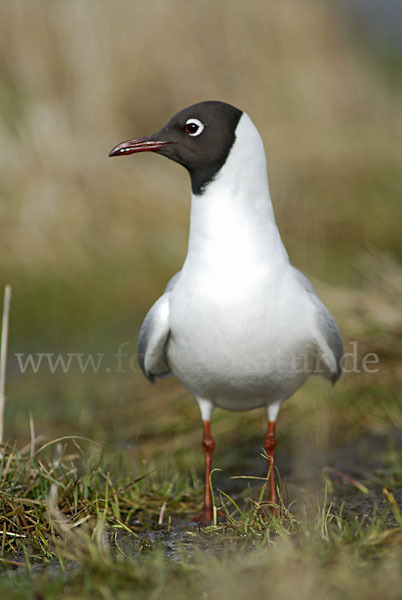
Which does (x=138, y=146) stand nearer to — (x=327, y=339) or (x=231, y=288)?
(x=231, y=288)

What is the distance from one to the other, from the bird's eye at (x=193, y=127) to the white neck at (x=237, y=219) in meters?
0.17

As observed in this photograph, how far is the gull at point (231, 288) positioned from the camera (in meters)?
3.50

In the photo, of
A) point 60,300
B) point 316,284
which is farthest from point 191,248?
point 60,300

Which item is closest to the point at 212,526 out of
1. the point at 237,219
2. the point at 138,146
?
the point at 237,219

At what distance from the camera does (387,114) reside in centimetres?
1100

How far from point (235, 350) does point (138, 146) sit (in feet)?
3.50

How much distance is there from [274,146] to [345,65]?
202 cm

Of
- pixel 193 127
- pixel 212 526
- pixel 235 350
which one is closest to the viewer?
pixel 212 526

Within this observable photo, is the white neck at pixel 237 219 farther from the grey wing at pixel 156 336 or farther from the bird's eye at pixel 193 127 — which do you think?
the grey wing at pixel 156 336


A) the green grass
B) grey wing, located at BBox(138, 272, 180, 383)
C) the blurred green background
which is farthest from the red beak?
the blurred green background

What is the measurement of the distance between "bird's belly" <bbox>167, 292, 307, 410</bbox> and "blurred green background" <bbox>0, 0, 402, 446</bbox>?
9.44ft

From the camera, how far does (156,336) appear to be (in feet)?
12.5

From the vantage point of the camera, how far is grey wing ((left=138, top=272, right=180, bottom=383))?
380 centimetres

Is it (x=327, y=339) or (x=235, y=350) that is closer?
(x=235, y=350)
